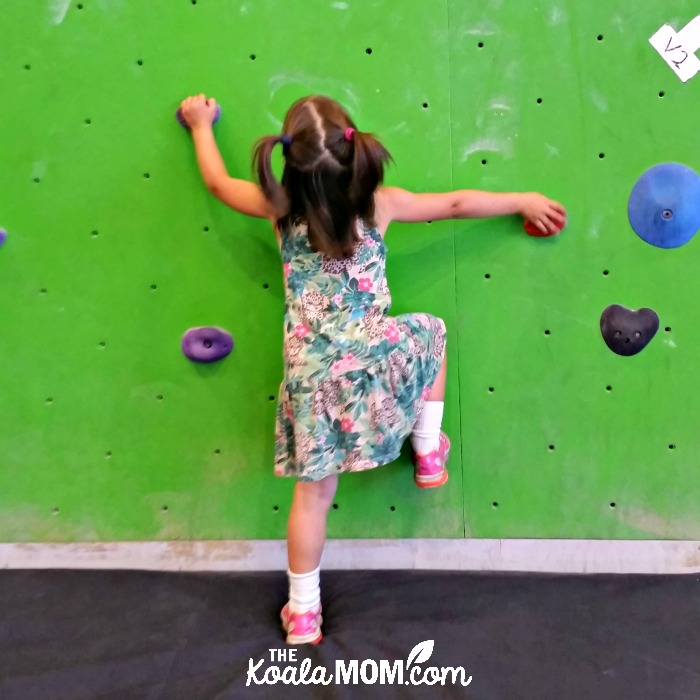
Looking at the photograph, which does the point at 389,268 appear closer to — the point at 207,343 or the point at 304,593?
the point at 207,343

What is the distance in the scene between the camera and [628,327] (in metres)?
0.95

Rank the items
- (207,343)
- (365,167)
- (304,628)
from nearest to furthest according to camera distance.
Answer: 1. (365,167)
2. (304,628)
3. (207,343)

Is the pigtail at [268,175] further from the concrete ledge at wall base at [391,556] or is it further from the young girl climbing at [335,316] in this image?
the concrete ledge at wall base at [391,556]

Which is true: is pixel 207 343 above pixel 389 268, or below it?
below

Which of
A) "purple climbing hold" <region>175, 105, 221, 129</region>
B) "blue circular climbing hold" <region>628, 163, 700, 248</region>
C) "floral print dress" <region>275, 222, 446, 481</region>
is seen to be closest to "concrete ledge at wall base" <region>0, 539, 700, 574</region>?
"floral print dress" <region>275, 222, 446, 481</region>

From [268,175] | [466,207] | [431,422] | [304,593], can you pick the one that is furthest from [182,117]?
[304,593]

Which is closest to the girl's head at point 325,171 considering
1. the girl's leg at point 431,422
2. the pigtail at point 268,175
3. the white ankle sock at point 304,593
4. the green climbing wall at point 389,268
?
the pigtail at point 268,175

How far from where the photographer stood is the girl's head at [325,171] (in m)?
0.76

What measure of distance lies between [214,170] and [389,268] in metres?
0.31

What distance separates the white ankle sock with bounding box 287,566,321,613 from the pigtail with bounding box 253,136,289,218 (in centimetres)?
55

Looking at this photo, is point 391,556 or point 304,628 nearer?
point 304,628

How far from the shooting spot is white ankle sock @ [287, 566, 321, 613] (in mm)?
883

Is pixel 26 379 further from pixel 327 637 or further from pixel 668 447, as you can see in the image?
pixel 668 447

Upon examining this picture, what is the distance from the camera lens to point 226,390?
0.99m
